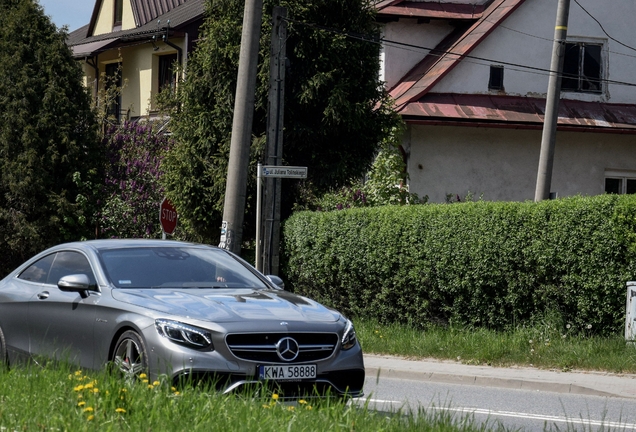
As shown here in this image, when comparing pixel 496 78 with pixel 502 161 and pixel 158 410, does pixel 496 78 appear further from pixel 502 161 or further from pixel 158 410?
pixel 158 410

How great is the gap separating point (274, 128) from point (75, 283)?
11143 millimetres

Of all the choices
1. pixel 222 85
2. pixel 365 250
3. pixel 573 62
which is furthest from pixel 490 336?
pixel 573 62

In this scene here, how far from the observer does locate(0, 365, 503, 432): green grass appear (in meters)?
5.99

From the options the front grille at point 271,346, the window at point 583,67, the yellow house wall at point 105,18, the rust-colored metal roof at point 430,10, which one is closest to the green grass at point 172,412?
the front grille at point 271,346

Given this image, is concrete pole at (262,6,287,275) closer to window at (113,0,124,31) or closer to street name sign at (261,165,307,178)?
street name sign at (261,165,307,178)

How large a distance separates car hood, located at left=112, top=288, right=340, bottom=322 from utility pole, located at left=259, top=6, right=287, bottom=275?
10815mm

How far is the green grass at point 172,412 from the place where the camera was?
599 cm

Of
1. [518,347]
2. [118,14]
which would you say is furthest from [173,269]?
[118,14]

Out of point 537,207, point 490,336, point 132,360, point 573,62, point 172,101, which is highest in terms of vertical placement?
point 573,62

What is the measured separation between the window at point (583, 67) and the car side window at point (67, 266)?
73.8ft

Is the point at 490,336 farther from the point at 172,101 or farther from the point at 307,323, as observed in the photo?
the point at 172,101

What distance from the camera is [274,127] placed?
19.3 m

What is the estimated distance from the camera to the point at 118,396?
6492 mm

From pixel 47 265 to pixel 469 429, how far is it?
15.8 ft
